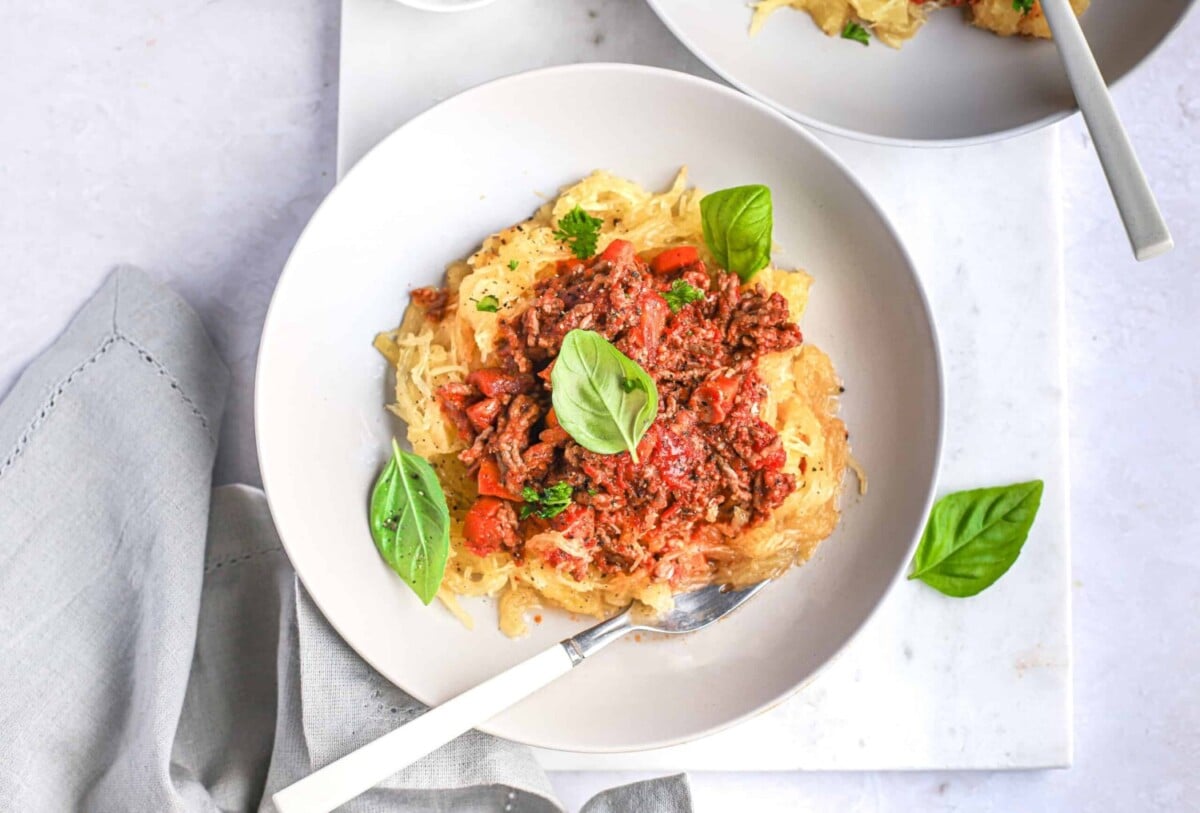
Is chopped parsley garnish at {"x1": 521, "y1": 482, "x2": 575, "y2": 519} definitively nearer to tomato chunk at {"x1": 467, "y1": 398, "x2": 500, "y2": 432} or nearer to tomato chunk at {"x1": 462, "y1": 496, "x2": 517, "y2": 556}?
tomato chunk at {"x1": 462, "y1": 496, "x2": 517, "y2": 556}

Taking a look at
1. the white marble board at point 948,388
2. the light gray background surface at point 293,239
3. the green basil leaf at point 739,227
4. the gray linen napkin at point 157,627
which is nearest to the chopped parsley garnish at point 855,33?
the white marble board at point 948,388

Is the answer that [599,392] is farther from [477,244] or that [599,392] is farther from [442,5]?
[442,5]

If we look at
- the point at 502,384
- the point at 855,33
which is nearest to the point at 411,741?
the point at 502,384

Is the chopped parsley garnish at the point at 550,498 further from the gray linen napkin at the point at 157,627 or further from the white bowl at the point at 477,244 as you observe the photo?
the gray linen napkin at the point at 157,627

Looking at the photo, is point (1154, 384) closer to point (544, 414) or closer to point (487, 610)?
point (544, 414)

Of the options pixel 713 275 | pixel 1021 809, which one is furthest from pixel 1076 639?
pixel 713 275

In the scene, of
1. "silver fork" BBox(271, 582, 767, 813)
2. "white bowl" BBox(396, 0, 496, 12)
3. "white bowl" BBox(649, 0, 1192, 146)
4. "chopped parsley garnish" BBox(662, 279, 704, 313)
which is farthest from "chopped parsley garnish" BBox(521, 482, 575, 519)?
"white bowl" BBox(396, 0, 496, 12)
